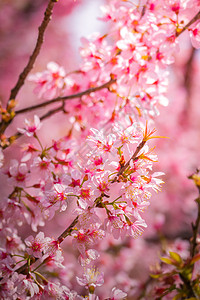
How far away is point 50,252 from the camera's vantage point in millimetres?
844

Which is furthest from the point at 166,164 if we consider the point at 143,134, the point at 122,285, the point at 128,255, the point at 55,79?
the point at 143,134

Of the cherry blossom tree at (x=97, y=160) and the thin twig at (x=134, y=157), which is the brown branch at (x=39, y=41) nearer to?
the cherry blossom tree at (x=97, y=160)

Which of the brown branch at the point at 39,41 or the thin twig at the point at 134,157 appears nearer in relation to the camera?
the thin twig at the point at 134,157

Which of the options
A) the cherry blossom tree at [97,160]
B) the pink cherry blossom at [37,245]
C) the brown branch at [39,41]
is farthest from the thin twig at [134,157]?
the brown branch at [39,41]

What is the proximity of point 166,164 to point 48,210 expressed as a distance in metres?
2.44

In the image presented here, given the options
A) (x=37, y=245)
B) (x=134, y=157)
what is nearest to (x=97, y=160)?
(x=134, y=157)

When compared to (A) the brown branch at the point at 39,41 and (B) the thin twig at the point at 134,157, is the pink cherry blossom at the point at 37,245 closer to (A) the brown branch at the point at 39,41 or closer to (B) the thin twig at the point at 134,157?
(B) the thin twig at the point at 134,157

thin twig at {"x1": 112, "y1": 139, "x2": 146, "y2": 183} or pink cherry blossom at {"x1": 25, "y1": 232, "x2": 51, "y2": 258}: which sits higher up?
thin twig at {"x1": 112, "y1": 139, "x2": 146, "y2": 183}

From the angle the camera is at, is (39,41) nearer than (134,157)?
No

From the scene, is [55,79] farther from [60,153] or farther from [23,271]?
[23,271]

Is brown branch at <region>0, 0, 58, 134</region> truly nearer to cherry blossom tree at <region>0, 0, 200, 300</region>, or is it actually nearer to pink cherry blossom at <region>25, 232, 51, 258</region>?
cherry blossom tree at <region>0, 0, 200, 300</region>

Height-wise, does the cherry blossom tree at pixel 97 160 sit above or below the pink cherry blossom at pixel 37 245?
above

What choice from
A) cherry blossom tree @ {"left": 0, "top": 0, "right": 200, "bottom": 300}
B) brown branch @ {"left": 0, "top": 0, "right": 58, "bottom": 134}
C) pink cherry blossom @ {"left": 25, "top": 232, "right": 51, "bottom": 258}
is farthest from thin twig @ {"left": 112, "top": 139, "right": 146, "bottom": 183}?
brown branch @ {"left": 0, "top": 0, "right": 58, "bottom": 134}

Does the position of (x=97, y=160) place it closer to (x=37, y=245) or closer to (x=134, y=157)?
(x=134, y=157)
